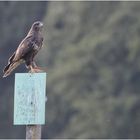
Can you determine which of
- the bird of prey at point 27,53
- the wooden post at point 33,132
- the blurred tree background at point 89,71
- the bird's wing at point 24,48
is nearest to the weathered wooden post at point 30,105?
the wooden post at point 33,132

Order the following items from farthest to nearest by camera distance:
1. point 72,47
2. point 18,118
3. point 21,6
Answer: point 21,6 → point 72,47 → point 18,118

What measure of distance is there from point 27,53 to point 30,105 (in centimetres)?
260

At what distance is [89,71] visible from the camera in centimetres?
3800

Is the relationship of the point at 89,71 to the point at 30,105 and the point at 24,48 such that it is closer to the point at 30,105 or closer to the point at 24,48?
the point at 24,48

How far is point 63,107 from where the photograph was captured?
39938mm

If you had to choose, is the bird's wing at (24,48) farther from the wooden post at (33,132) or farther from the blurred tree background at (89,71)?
the blurred tree background at (89,71)

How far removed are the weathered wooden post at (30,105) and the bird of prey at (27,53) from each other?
76.6 inches

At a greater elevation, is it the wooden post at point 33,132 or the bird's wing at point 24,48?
the bird's wing at point 24,48

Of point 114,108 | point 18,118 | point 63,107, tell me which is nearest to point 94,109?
point 114,108

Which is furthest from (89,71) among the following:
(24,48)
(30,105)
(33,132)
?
(33,132)

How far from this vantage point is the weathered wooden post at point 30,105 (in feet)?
37.0

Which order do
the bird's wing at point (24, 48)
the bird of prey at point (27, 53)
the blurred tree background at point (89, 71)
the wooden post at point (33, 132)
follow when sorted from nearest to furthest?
the wooden post at point (33, 132)
the bird of prey at point (27, 53)
the bird's wing at point (24, 48)
the blurred tree background at point (89, 71)

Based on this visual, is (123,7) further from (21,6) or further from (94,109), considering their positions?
(21,6)

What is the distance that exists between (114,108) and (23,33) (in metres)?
6.80
